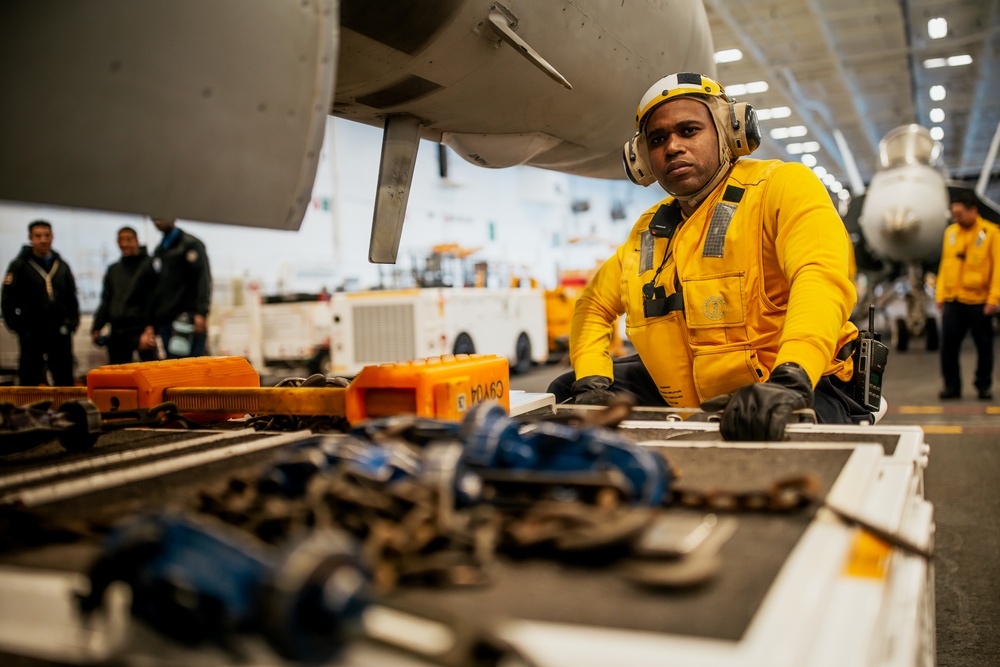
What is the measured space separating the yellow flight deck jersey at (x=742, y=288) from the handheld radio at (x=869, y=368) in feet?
0.15

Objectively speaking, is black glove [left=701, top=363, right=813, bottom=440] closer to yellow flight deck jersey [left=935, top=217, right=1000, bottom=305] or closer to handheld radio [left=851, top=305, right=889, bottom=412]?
handheld radio [left=851, top=305, right=889, bottom=412]

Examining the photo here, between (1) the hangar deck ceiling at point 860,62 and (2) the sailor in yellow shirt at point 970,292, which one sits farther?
(1) the hangar deck ceiling at point 860,62

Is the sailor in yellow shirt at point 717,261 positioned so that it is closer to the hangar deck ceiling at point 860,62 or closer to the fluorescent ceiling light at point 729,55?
the hangar deck ceiling at point 860,62

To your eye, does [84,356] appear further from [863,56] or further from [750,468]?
[863,56]

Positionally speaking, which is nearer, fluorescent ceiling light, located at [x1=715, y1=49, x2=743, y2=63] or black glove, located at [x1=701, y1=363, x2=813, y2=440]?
black glove, located at [x1=701, y1=363, x2=813, y2=440]

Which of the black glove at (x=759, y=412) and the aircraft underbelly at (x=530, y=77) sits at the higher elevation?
the aircraft underbelly at (x=530, y=77)

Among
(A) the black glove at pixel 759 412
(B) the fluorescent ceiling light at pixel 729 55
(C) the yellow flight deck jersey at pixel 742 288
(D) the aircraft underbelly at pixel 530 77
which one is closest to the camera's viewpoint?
(A) the black glove at pixel 759 412

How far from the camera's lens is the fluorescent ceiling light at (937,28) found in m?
14.4

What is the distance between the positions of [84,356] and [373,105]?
7.47m

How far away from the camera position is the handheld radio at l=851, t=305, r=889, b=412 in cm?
231

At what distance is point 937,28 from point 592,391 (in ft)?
Result: 52.3

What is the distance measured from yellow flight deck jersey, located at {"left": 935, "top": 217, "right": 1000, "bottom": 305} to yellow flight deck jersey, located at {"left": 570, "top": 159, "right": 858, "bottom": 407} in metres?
5.42

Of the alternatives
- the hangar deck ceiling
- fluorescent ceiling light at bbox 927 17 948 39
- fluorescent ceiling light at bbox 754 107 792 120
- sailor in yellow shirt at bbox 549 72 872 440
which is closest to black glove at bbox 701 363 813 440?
sailor in yellow shirt at bbox 549 72 872 440

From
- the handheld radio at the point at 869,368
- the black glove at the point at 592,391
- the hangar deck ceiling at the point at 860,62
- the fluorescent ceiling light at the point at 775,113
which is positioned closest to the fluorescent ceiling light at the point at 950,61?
the hangar deck ceiling at the point at 860,62
